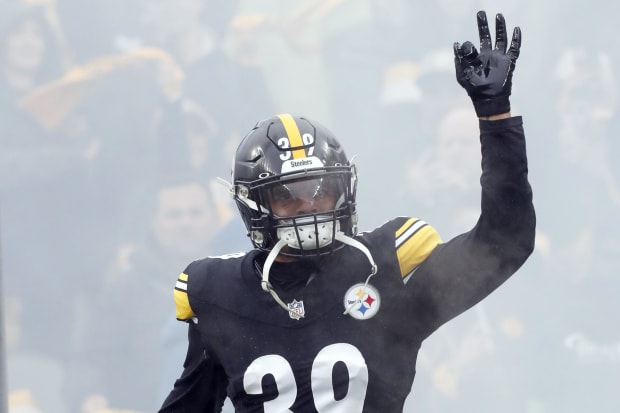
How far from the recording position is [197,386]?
2.60m

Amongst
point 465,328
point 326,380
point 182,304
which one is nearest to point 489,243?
point 326,380

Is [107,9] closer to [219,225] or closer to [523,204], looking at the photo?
[219,225]

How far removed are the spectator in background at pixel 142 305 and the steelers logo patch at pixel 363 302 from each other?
3191 mm

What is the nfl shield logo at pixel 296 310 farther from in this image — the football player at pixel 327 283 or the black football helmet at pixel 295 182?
the black football helmet at pixel 295 182

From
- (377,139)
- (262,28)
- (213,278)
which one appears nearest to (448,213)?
(377,139)

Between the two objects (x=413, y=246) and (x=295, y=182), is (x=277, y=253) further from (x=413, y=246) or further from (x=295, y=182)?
(x=413, y=246)

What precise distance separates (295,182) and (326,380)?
1.43 feet

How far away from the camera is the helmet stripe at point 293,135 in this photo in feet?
7.86

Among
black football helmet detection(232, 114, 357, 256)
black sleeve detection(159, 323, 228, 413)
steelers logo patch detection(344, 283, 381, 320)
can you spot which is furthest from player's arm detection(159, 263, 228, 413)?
steelers logo patch detection(344, 283, 381, 320)

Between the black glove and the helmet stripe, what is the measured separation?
1.41 feet

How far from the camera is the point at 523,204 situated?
6.96 ft

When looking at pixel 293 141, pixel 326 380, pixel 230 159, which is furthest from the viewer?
pixel 230 159

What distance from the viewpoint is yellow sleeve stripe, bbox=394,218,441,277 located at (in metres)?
2.34

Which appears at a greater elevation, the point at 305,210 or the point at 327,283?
the point at 305,210
